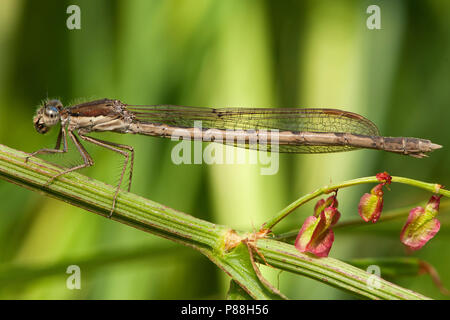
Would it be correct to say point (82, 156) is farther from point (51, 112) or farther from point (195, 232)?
point (195, 232)

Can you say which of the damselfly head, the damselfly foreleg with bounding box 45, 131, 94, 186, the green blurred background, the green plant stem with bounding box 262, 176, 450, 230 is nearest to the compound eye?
the damselfly head

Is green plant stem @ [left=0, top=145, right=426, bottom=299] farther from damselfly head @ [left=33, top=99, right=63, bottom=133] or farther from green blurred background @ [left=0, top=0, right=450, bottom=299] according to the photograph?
green blurred background @ [left=0, top=0, right=450, bottom=299]

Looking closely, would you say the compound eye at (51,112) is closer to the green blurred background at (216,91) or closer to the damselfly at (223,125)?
the damselfly at (223,125)

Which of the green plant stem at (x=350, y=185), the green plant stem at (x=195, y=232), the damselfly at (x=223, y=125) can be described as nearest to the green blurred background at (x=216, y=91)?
the damselfly at (x=223, y=125)

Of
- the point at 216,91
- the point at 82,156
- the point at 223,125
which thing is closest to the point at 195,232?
the point at 82,156

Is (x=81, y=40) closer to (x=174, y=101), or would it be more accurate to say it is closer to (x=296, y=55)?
(x=174, y=101)

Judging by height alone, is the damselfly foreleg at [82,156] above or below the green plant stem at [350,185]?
above
